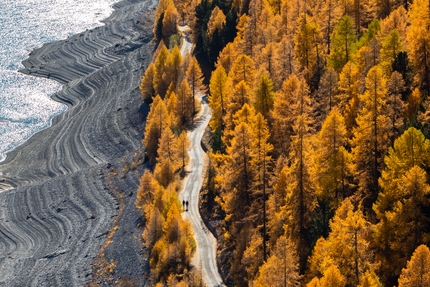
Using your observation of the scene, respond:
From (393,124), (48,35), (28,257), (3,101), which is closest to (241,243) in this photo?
(393,124)

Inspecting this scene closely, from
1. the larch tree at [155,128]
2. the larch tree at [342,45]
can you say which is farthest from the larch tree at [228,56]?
the larch tree at [342,45]

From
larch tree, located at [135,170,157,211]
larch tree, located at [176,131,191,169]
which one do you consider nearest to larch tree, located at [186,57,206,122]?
larch tree, located at [176,131,191,169]

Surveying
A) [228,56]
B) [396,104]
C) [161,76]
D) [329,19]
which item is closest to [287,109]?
[396,104]

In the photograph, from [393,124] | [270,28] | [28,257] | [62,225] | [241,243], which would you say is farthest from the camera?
[270,28]

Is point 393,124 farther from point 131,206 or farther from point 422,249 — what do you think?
point 131,206

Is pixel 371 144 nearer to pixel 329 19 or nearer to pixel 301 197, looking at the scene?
pixel 301 197

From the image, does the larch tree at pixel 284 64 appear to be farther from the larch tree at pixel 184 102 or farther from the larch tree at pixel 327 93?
the larch tree at pixel 184 102

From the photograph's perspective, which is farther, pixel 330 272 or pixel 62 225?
pixel 62 225

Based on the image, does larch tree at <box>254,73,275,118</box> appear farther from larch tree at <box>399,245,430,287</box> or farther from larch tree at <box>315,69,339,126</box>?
larch tree at <box>399,245,430,287</box>
